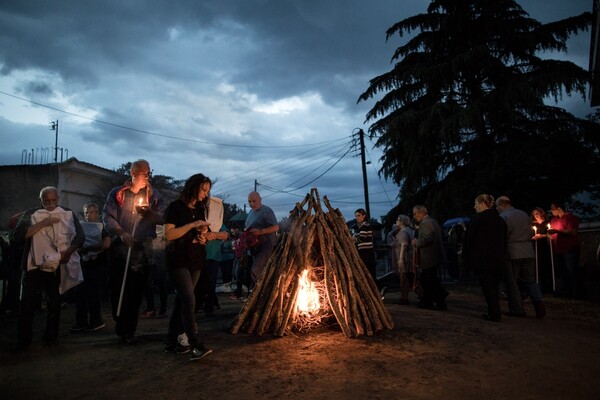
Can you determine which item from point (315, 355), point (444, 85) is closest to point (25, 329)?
point (315, 355)

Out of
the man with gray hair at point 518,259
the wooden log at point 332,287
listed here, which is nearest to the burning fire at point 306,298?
the wooden log at point 332,287

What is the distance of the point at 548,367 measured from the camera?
143 inches

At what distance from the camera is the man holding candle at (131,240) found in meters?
4.52

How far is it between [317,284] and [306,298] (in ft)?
0.76

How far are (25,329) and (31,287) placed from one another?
0.46m

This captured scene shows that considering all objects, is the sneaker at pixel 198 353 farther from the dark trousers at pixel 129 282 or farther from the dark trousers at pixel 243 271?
the dark trousers at pixel 243 271

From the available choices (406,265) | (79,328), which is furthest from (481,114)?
(79,328)

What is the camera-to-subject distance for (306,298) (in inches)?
199

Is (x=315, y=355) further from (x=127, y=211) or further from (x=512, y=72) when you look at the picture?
(x=512, y=72)

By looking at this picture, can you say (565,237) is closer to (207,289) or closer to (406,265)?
(406,265)

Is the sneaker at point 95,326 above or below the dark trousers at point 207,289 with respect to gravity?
below

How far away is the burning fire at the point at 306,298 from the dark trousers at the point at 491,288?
2.67 meters

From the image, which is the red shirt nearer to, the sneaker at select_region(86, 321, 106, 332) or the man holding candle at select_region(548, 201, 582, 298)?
the man holding candle at select_region(548, 201, 582, 298)

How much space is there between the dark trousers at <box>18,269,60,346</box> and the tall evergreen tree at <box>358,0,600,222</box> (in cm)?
1275
